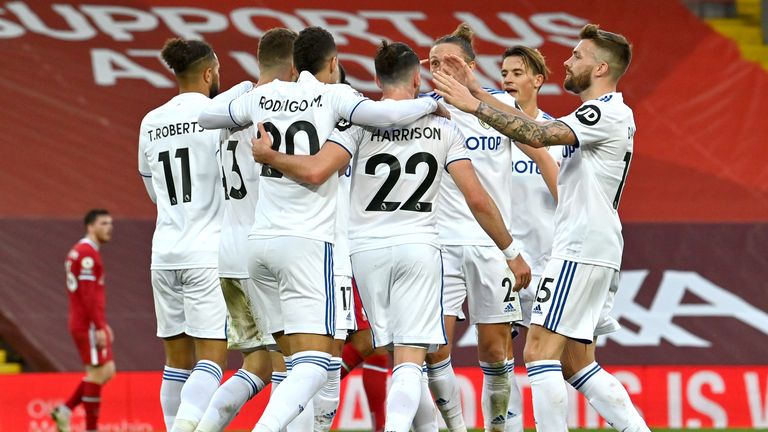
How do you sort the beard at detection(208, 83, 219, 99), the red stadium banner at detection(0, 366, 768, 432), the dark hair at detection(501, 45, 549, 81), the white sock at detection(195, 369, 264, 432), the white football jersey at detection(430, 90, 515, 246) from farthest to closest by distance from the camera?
1. the red stadium banner at detection(0, 366, 768, 432)
2. the dark hair at detection(501, 45, 549, 81)
3. the white football jersey at detection(430, 90, 515, 246)
4. the beard at detection(208, 83, 219, 99)
5. the white sock at detection(195, 369, 264, 432)

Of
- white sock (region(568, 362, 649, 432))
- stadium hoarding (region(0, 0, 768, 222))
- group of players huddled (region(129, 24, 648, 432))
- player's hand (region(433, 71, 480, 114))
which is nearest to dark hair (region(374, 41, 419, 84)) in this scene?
group of players huddled (region(129, 24, 648, 432))

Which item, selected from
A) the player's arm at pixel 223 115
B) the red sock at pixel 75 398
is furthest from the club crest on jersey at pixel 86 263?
the player's arm at pixel 223 115

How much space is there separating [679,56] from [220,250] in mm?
12052

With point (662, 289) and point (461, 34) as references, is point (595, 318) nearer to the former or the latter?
point (461, 34)

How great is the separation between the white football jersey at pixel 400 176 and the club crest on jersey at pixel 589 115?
0.68 meters

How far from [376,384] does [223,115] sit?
2.76 m

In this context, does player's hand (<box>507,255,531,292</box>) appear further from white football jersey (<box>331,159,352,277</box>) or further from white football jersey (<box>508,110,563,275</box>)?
white football jersey (<box>508,110,563,275</box>)

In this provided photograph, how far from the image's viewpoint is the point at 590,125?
700 cm

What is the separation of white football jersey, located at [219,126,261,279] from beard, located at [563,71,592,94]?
6.02 feet

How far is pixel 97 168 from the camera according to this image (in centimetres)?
1543

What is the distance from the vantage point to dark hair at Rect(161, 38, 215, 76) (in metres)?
8.12

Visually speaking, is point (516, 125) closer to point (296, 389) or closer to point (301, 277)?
point (301, 277)

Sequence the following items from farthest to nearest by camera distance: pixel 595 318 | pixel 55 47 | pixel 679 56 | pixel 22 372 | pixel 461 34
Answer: pixel 679 56 → pixel 55 47 → pixel 22 372 → pixel 461 34 → pixel 595 318

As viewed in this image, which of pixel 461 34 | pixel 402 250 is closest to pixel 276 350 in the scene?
pixel 402 250
